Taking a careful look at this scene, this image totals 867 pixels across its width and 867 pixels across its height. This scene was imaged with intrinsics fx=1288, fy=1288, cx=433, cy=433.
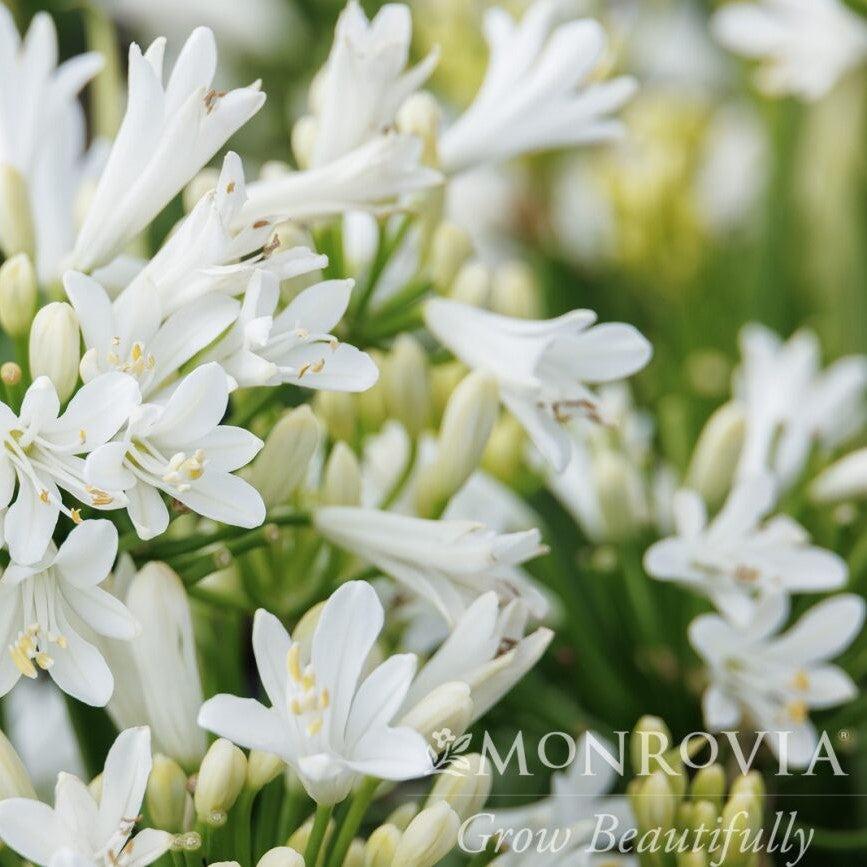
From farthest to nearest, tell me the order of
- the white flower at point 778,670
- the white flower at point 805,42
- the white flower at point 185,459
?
the white flower at point 805,42 < the white flower at point 778,670 < the white flower at point 185,459

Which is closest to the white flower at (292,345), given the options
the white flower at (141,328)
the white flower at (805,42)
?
the white flower at (141,328)

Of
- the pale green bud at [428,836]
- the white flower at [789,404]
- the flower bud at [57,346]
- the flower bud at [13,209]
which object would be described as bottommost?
the white flower at [789,404]

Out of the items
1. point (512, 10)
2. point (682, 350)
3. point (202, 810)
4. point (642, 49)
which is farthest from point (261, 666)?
point (642, 49)

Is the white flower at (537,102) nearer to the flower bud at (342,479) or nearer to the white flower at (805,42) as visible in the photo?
the flower bud at (342,479)

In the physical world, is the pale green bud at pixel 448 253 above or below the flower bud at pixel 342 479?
above

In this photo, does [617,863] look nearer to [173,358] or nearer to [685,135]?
[173,358]

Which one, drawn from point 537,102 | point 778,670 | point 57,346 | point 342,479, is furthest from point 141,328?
point 778,670

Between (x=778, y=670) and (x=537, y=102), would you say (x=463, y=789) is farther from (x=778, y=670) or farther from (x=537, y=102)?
(x=537, y=102)

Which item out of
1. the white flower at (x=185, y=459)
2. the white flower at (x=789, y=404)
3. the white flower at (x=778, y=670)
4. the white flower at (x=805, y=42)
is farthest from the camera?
the white flower at (x=805, y=42)
